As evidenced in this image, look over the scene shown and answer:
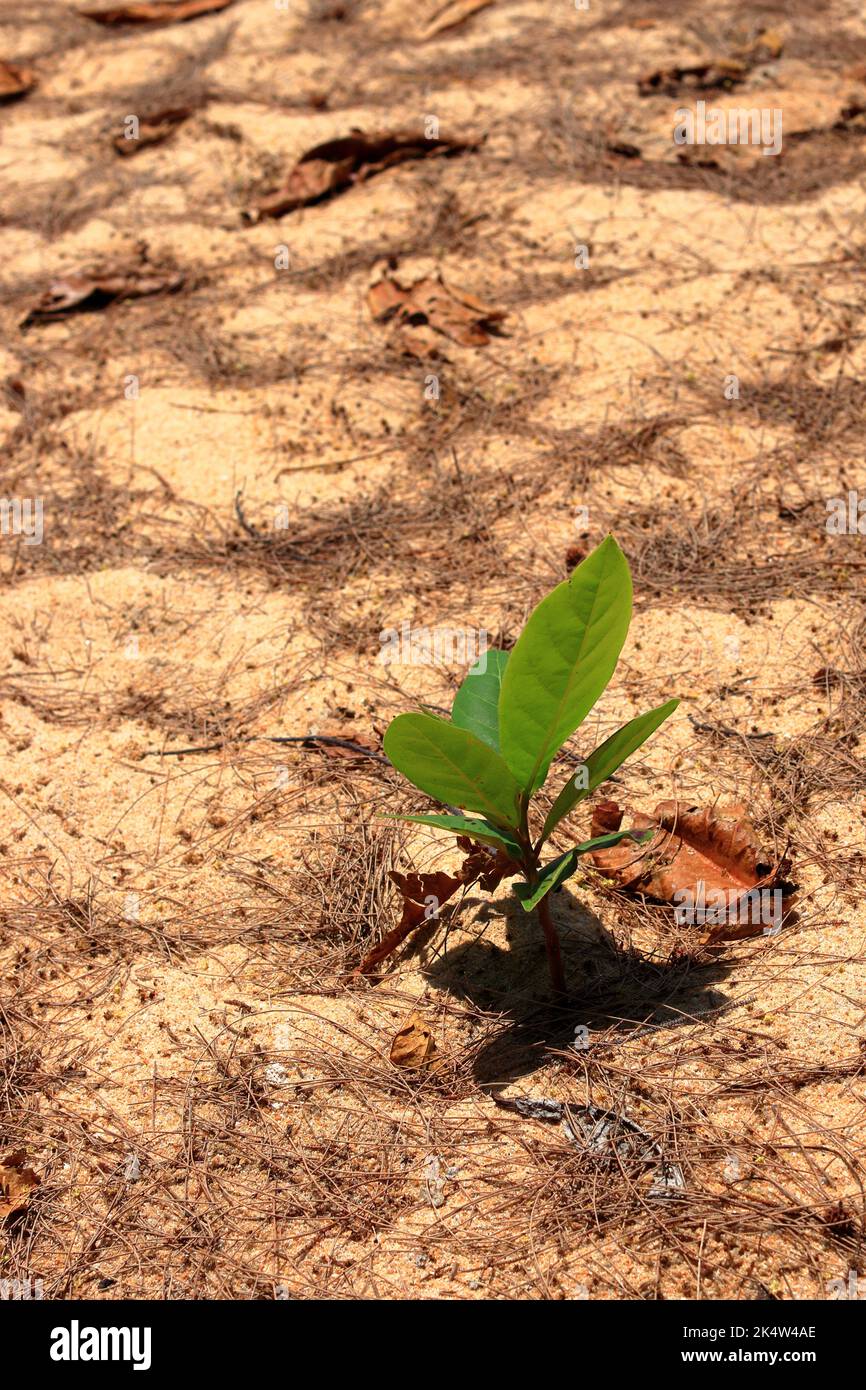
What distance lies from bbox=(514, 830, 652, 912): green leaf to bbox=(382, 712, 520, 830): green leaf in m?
0.11

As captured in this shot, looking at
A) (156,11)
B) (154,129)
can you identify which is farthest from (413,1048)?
(156,11)

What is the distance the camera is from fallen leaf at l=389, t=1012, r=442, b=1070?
191 centimetres

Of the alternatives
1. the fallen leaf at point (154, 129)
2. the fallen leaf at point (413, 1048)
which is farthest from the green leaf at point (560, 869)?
the fallen leaf at point (154, 129)

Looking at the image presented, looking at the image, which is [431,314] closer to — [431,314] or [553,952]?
[431,314]

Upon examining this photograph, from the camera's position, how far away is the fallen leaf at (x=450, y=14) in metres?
5.65

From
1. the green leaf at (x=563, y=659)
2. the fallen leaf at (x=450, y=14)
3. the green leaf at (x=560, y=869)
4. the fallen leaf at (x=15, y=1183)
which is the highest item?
the fallen leaf at (x=450, y=14)

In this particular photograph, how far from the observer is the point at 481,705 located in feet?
6.26

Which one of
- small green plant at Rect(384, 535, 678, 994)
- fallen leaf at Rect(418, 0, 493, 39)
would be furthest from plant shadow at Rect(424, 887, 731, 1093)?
fallen leaf at Rect(418, 0, 493, 39)

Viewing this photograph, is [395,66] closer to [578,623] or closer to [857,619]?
[857,619]

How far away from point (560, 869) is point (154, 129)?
4.68 metres

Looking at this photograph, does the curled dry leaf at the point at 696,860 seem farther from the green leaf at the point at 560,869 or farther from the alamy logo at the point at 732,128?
the alamy logo at the point at 732,128

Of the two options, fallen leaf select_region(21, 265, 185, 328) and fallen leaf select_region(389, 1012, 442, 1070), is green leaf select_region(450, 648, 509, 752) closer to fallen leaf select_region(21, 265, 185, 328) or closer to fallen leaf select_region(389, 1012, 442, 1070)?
fallen leaf select_region(389, 1012, 442, 1070)

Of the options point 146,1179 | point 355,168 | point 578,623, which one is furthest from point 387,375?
point 146,1179

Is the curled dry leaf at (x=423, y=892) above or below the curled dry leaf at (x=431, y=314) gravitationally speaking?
below
